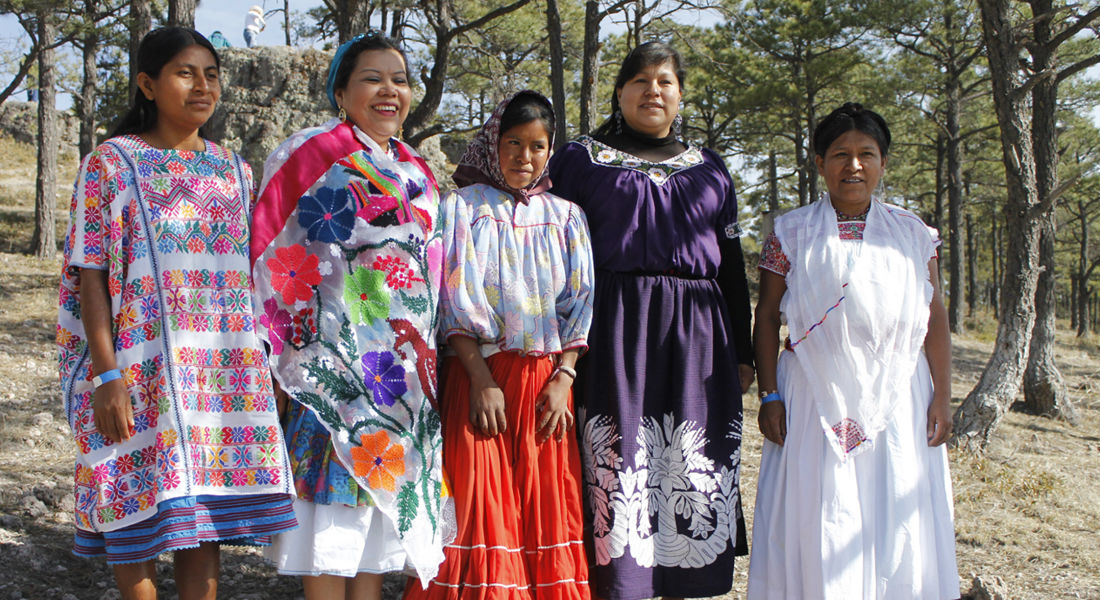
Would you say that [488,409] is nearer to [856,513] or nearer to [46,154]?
[856,513]

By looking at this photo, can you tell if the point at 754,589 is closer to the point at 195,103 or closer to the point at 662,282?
the point at 662,282

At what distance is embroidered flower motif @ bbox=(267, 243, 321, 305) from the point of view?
2.08m

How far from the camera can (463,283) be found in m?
2.26

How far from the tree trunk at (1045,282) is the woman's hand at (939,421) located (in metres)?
4.86

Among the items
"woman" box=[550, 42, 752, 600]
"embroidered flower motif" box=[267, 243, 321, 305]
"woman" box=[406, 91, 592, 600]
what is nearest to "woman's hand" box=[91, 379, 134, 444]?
"embroidered flower motif" box=[267, 243, 321, 305]

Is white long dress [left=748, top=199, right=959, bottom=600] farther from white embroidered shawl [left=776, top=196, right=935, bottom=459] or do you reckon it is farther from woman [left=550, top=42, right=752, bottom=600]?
woman [left=550, top=42, right=752, bottom=600]

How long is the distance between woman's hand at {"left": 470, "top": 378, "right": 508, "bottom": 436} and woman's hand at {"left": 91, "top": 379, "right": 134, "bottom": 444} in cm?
85

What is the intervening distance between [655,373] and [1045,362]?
577 cm

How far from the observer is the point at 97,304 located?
1.93m

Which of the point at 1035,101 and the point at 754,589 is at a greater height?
the point at 1035,101

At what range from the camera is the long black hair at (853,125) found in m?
2.57

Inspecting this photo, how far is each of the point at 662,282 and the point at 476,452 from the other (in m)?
0.77

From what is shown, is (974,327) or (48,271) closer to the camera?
(48,271)

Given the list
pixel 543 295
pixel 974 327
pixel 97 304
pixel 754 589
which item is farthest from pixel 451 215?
pixel 974 327
